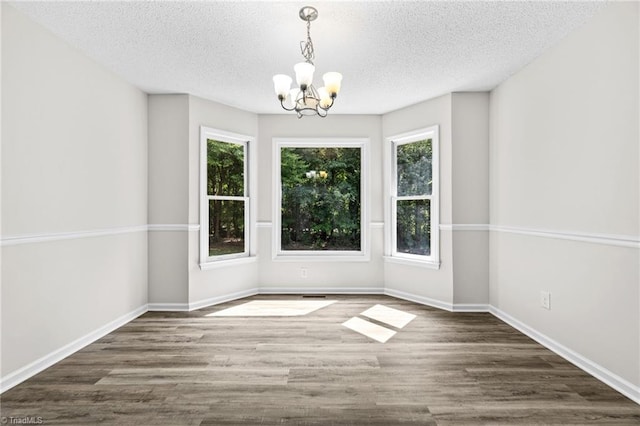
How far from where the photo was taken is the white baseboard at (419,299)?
4.34 m

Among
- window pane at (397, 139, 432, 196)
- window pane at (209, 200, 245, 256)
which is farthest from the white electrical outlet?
window pane at (209, 200, 245, 256)

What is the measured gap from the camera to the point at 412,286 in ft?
15.6

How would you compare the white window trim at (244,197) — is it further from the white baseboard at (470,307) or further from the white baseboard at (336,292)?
the white baseboard at (470,307)

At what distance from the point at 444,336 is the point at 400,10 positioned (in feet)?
8.98

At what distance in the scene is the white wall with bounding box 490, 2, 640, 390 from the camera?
2.35 meters

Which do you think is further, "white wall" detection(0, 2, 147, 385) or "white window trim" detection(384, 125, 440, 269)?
"white window trim" detection(384, 125, 440, 269)

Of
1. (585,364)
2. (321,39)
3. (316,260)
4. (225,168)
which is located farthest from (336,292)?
(321,39)

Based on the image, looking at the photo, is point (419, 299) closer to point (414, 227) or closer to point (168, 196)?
point (414, 227)

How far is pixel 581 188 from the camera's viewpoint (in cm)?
275

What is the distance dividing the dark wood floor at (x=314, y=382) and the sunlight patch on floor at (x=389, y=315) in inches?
8.1

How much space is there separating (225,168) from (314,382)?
3.15 m

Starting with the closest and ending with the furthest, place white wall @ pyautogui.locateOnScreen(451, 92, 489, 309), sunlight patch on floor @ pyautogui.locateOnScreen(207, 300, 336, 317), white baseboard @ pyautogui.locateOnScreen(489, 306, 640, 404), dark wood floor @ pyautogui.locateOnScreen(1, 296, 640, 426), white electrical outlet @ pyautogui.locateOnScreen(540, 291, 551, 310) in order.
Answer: dark wood floor @ pyautogui.locateOnScreen(1, 296, 640, 426)
white baseboard @ pyautogui.locateOnScreen(489, 306, 640, 404)
white electrical outlet @ pyautogui.locateOnScreen(540, 291, 551, 310)
sunlight patch on floor @ pyautogui.locateOnScreen(207, 300, 336, 317)
white wall @ pyautogui.locateOnScreen(451, 92, 489, 309)

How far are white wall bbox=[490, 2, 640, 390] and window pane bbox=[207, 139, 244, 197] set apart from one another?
3.24 m

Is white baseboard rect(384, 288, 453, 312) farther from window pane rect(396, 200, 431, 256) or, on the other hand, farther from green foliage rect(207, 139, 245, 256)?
green foliage rect(207, 139, 245, 256)
